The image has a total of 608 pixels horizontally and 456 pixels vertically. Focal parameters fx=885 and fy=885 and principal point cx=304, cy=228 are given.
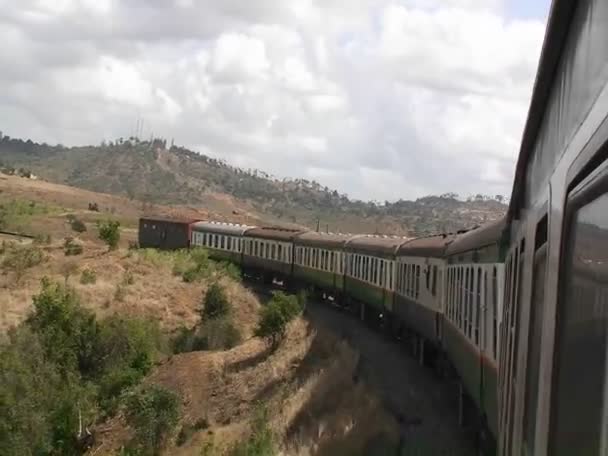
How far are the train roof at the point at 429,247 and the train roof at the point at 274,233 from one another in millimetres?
18322

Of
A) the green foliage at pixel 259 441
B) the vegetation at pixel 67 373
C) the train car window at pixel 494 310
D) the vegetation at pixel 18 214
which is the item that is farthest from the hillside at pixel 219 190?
the train car window at pixel 494 310

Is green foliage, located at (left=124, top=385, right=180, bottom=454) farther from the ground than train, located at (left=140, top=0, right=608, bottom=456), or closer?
closer

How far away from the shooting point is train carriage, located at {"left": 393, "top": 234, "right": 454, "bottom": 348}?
17.2m

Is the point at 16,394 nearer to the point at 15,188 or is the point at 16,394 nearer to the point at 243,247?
the point at 243,247

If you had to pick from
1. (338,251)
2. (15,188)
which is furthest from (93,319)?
(15,188)

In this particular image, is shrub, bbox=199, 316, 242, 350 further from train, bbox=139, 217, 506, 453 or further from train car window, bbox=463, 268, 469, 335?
train car window, bbox=463, 268, 469, 335

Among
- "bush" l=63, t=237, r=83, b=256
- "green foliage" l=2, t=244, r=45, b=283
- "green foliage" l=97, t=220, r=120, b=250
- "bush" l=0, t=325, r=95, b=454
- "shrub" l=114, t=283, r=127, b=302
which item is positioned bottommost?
"bush" l=0, t=325, r=95, b=454

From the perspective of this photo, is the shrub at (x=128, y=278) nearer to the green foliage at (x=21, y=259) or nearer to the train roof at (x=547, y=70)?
the green foliage at (x=21, y=259)

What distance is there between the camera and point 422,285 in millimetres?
19562

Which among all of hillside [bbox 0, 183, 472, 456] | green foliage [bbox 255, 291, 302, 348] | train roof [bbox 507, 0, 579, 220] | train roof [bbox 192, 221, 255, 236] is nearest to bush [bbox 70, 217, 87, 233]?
train roof [bbox 192, 221, 255, 236]

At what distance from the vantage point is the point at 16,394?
27.2 meters

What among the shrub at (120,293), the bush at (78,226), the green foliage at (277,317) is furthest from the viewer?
the bush at (78,226)

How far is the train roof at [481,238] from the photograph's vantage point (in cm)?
885

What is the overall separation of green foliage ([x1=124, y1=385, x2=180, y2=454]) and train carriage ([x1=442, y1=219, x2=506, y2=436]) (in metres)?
11.3
